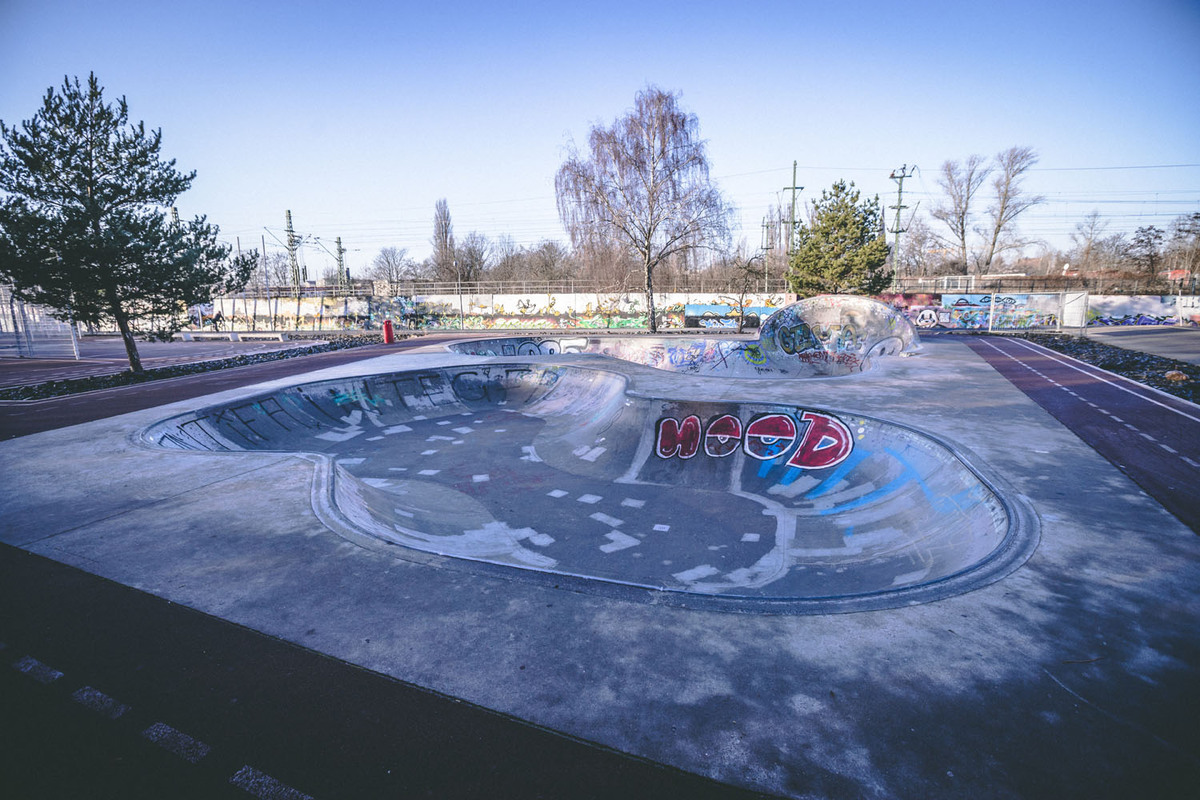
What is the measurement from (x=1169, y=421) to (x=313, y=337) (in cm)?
Answer: 4000

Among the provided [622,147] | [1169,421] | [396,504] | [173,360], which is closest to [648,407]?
[396,504]

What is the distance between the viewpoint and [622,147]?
27.5 metres

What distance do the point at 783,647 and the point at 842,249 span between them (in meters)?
30.3

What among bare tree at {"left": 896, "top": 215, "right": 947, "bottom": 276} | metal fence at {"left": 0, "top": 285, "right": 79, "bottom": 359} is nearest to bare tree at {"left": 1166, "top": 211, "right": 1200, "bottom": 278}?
bare tree at {"left": 896, "top": 215, "right": 947, "bottom": 276}

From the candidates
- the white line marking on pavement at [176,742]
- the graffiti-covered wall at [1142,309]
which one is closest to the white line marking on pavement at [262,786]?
the white line marking on pavement at [176,742]

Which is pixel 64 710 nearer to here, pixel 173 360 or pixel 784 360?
pixel 784 360

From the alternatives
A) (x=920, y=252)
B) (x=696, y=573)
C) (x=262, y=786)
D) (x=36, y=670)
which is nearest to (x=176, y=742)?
(x=262, y=786)

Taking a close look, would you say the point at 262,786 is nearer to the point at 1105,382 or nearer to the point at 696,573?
the point at 696,573

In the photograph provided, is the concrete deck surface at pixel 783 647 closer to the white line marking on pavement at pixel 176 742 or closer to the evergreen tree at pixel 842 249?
the white line marking on pavement at pixel 176 742

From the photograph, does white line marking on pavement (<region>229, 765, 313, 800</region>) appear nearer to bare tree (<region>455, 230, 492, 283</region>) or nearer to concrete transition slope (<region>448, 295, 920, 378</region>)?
concrete transition slope (<region>448, 295, 920, 378</region>)

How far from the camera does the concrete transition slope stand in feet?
68.5

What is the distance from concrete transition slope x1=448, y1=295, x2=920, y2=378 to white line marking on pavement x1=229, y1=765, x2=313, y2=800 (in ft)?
63.0

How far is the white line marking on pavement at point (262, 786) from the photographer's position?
2.31 m

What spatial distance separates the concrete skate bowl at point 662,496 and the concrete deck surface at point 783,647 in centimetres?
A: 34
